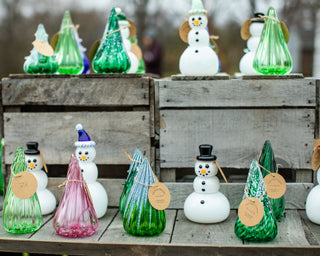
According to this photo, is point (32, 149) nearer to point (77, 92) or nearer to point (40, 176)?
point (40, 176)

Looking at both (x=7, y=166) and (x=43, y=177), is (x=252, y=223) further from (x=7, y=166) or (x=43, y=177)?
(x=7, y=166)

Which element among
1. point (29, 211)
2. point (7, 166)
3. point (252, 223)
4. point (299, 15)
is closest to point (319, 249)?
point (252, 223)

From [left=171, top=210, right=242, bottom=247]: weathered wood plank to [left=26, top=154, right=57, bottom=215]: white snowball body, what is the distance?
0.64 metres

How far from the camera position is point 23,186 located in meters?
1.62

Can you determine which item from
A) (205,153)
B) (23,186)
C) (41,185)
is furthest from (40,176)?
(205,153)

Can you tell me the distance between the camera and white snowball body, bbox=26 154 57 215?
181cm

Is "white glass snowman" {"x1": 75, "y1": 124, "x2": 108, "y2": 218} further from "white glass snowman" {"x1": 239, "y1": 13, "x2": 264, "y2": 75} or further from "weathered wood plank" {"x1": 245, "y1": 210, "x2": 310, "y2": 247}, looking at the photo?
"white glass snowman" {"x1": 239, "y1": 13, "x2": 264, "y2": 75}

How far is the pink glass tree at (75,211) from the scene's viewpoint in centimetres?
159

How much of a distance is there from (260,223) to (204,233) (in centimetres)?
25

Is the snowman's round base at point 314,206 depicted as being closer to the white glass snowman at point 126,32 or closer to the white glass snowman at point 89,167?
the white glass snowman at point 89,167

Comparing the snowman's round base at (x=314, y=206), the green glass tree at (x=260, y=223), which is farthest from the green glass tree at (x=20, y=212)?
the snowman's round base at (x=314, y=206)

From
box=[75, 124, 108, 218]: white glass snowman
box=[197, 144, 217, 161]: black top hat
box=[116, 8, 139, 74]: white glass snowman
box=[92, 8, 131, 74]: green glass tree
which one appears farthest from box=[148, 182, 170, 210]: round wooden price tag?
box=[116, 8, 139, 74]: white glass snowman

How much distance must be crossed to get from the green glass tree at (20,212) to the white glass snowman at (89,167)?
0.79ft

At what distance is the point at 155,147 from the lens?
2.00 metres
